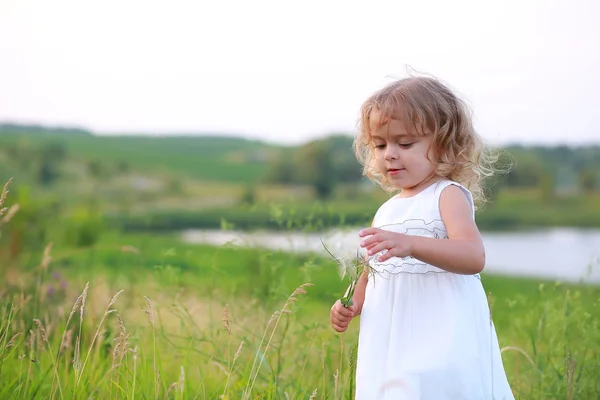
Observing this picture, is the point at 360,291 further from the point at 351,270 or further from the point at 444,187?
the point at 444,187

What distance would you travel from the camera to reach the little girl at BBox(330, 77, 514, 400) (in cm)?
250

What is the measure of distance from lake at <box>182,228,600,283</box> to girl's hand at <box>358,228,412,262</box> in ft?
1.36

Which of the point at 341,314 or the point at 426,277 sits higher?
the point at 426,277

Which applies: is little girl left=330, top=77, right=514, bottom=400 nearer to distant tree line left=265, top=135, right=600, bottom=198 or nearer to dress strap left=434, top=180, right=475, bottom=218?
dress strap left=434, top=180, right=475, bottom=218

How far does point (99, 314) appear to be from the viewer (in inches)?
191

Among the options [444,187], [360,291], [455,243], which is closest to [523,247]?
[360,291]

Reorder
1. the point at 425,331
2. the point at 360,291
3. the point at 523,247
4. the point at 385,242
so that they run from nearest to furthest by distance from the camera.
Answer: the point at 385,242 < the point at 425,331 < the point at 360,291 < the point at 523,247

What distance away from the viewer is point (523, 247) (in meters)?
50.5

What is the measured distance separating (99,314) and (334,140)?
182ft

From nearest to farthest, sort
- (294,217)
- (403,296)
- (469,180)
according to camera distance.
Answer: (403,296) < (469,180) < (294,217)

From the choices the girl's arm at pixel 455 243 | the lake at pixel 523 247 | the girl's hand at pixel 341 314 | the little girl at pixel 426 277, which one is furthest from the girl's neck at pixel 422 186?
the girl's hand at pixel 341 314

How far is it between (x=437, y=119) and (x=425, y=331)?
2.53ft

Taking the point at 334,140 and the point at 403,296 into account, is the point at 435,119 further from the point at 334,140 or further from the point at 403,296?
the point at 334,140

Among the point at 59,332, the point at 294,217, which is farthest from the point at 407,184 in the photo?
the point at 59,332
